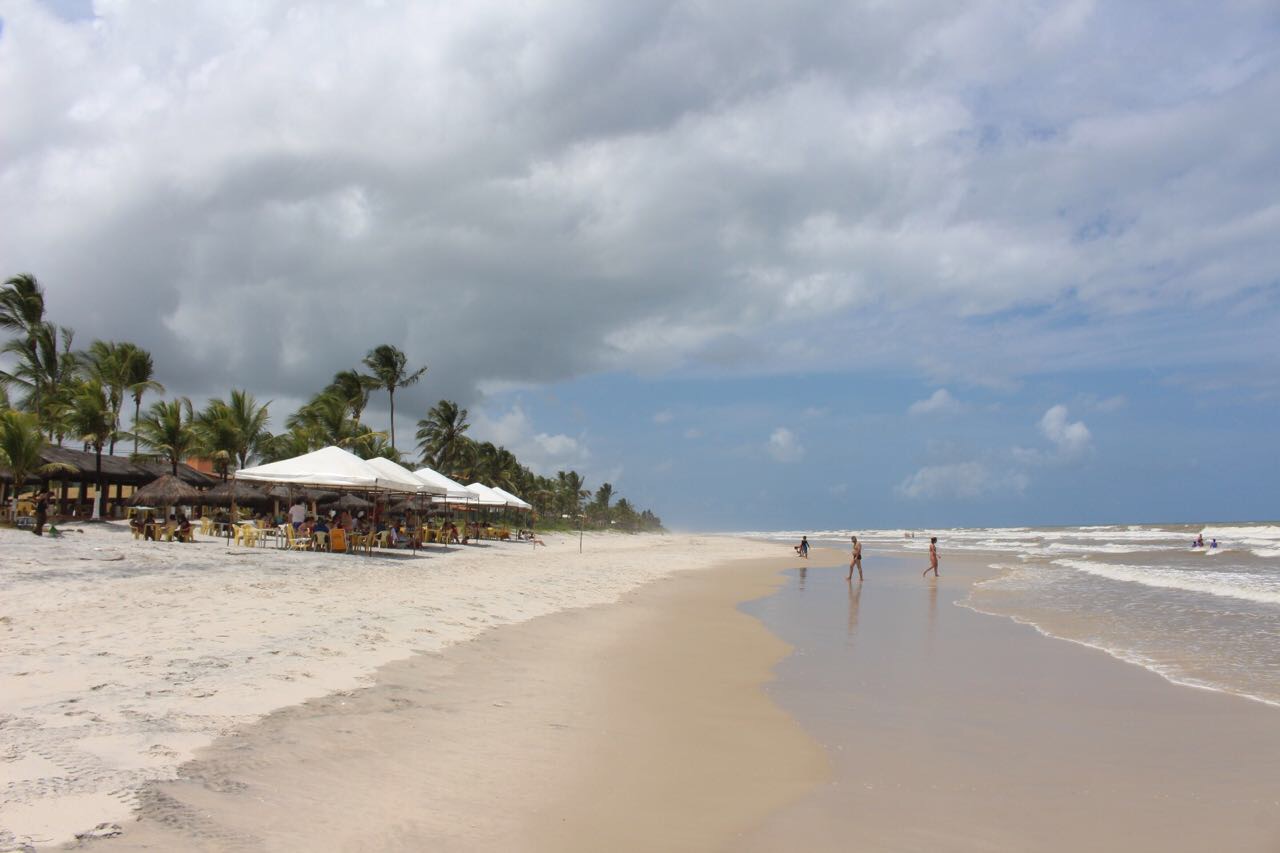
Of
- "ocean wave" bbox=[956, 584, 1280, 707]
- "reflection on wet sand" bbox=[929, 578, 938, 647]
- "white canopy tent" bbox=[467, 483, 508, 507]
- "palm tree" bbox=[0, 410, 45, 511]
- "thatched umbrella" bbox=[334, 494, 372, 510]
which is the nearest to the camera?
"ocean wave" bbox=[956, 584, 1280, 707]

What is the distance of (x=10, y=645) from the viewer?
21.3 ft

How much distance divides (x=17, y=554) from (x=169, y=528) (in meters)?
6.63

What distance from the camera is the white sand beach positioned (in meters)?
3.91

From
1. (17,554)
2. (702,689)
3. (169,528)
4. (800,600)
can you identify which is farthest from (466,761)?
(169,528)

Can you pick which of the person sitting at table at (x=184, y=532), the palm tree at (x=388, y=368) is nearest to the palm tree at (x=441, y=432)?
the palm tree at (x=388, y=368)

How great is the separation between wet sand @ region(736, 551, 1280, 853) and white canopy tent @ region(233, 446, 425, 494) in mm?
11485

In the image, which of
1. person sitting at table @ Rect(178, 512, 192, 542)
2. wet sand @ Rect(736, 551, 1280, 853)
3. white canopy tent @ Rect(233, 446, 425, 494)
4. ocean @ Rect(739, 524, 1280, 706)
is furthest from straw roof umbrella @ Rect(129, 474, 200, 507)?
ocean @ Rect(739, 524, 1280, 706)

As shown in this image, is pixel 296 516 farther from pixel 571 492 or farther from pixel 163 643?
pixel 571 492

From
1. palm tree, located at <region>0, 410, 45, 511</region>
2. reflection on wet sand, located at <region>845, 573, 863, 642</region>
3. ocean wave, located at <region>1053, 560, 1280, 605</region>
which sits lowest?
reflection on wet sand, located at <region>845, 573, 863, 642</region>

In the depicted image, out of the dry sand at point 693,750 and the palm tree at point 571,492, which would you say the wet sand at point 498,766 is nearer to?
the dry sand at point 693,750

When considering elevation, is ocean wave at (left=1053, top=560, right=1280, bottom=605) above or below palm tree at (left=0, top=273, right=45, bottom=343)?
below

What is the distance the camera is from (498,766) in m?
4.85

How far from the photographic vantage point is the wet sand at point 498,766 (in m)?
3.72

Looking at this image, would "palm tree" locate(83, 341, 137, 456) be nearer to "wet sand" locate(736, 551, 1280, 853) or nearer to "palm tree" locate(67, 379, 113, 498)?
"palm tree" locate(67, 379, 113, 498)
